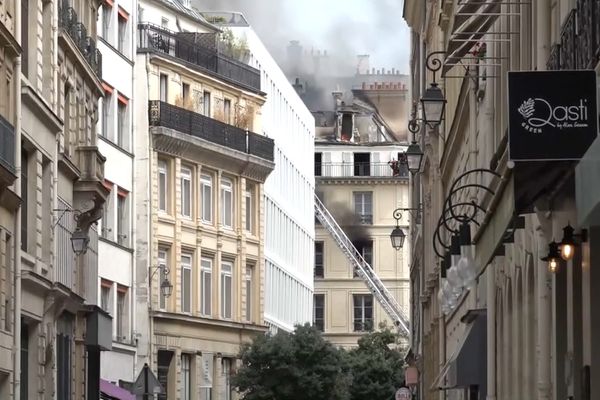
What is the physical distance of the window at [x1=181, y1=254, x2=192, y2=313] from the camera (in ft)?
234

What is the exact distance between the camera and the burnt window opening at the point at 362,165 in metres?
114

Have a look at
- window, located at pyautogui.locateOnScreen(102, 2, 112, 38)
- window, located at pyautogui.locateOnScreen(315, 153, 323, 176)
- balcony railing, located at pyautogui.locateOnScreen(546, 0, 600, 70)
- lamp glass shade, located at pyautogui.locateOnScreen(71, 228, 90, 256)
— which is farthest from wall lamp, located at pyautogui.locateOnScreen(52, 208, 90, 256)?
window, located at pyautogui.locateOnScreen(315, 153, 323, 176)

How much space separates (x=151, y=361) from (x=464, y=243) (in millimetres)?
47191

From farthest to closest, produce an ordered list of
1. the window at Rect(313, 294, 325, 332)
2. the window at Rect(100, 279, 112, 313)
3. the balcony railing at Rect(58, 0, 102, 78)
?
the window at Rect(313, 294, 325, 332) → the window at Rect(100, 279, 112, 313) → the balcony railing at Rect(58, 0, 102, 78)

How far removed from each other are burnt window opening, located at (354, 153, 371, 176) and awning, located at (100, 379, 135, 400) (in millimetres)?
56168

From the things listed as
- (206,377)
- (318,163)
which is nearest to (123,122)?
(206,377)

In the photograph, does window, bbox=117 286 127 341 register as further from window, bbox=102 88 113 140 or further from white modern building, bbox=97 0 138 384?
window, bbox=102 88 113 140

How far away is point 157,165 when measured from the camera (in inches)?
2736

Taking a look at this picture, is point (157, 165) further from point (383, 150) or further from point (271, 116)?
point (383, 150)

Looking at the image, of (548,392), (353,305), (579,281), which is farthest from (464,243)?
(353,305)

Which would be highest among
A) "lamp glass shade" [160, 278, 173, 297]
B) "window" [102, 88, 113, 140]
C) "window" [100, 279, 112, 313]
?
"window" [102, 88, 113, 140]

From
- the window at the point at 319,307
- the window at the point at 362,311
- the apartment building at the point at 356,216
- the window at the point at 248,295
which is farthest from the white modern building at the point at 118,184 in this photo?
the window at the point at 319,307

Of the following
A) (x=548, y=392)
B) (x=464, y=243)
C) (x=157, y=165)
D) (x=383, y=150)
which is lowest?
(x=548, y=392)

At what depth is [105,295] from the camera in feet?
200
